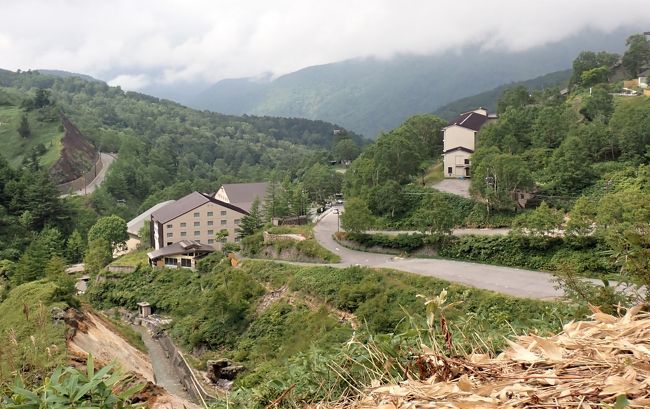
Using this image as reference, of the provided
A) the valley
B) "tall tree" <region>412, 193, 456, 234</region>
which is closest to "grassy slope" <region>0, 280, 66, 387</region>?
the valley

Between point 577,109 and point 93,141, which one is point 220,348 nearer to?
point 577,109

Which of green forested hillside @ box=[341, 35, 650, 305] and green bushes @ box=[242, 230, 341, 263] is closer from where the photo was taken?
green forested hillside @ box=[341, 35, 650, 305]

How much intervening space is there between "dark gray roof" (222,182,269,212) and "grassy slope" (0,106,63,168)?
65.6 feet

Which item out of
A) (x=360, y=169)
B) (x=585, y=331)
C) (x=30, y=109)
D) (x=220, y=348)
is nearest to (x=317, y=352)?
(x=585, y=331)

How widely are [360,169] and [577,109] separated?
41.8 feet

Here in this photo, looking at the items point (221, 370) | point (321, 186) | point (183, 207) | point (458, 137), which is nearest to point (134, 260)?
point (183, 207)

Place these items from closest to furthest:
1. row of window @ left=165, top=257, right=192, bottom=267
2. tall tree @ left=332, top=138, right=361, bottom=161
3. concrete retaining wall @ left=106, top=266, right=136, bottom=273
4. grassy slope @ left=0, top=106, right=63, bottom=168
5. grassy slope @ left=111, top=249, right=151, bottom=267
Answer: row of window @ left=165, top=257, right=192, bottom=267 → concrete retaining wall @ left=106, top=266, right=136, bottom=273 → grassy slope @ left=111, top=249, right=151, bottom=267 → grassy slope @ left=0, top=106, right=63, bottom=168 → tall tree @ left=332, top=138, right=361, bottom=161

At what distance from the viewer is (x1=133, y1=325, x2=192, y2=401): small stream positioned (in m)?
→ 14.1

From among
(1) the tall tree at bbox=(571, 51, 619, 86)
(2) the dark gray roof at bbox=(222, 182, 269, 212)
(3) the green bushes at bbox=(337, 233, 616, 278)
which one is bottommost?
(3) the green bushes at bbox=(337, 233, 616, 278)

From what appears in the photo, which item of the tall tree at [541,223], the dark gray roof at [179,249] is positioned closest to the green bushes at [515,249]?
the tall tree at [541,223]

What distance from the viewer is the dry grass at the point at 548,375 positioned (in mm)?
1388

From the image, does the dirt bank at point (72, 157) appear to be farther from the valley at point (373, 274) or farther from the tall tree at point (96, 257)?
the tall tree at point (96, 257)

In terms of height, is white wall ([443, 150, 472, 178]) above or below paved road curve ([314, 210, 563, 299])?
above

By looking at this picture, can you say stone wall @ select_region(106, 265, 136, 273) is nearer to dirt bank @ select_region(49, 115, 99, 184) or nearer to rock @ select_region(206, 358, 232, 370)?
rock @ select_region(206, 358, 232, 370)
